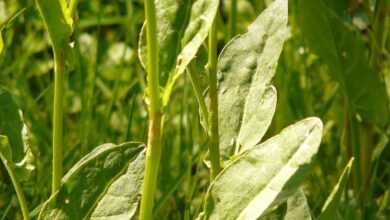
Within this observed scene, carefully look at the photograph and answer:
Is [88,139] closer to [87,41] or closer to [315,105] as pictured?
[315,105]

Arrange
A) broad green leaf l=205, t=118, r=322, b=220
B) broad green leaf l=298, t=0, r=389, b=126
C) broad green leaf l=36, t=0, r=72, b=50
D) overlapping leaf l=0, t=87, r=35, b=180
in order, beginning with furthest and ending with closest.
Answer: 1. broad green leaf l=298, t=0, r=389, b=126
2. overlapping leaf l=0, t=87, r=35, b=180
3. broad green leaf l=36, t=0, r=72, b=50
4. broad green leaf l=205, t=118, r=322, b=220

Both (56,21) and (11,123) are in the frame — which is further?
(11,123)

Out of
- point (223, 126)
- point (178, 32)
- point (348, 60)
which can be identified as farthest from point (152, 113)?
point (348, 60)

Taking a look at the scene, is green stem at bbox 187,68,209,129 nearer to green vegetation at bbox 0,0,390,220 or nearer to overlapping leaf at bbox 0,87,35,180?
green vegetation at bbox 0,0,390,220

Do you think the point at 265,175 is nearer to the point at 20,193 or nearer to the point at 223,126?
the point at 223,126

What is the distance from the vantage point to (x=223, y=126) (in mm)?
1032

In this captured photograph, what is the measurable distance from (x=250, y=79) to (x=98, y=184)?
0.72 ft

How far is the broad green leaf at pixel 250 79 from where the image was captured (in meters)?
0.98

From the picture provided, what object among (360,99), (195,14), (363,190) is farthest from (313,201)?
(195,14)

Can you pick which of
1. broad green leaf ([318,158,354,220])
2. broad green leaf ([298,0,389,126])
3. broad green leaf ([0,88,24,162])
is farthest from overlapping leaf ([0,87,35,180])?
broad green leaf ([298,0,389,126])

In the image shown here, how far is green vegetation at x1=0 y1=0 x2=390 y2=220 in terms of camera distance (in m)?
0.85

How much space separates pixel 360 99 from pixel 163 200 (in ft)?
1.18

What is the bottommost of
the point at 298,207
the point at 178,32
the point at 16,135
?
the point at 298,207

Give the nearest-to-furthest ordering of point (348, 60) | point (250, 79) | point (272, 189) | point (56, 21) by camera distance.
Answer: point (272, 189)
point (56, 21)
point (250, 79)
point (348, 60)
